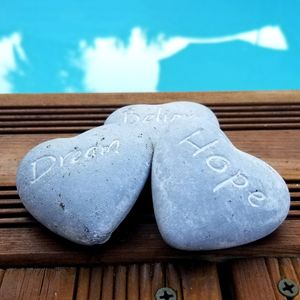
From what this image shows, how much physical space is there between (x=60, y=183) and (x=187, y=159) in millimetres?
213

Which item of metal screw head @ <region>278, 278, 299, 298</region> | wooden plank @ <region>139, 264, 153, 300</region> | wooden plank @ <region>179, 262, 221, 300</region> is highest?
metal screw head @ <region>278, 278, 299, 298</region>

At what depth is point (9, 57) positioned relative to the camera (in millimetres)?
3252

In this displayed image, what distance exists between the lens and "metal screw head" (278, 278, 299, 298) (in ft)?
2.50

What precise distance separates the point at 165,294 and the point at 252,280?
0.14 meters

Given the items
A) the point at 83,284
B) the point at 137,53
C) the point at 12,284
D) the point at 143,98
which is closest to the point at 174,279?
the point at 83,284

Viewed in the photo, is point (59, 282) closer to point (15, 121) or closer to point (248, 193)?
point (248, 193)

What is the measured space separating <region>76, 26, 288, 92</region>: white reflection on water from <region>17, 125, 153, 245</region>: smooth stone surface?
223cm

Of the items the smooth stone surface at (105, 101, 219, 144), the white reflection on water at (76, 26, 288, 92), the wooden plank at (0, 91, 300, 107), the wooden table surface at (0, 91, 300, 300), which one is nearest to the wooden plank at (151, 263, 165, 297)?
the wooden table surface at (0, 91, 300, 300)

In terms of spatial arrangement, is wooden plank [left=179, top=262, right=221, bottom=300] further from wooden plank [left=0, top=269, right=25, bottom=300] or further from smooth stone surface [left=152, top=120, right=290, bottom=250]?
wooden plank [left=0, top=269, right=25, bottom=300]

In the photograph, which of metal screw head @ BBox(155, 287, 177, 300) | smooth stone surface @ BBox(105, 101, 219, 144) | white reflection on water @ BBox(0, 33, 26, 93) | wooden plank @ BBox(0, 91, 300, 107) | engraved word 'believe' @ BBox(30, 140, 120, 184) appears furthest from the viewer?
white reflection on water @ BBox(0, 33, 26, 93)

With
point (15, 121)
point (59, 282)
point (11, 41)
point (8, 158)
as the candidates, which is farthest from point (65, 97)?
point (11, 41)

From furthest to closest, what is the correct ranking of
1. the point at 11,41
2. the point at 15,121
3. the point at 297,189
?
the point at 11,41 → the point at 15,121 → the point at 297,189

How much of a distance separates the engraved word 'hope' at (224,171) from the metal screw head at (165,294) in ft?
0.55

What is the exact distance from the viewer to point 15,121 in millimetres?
1325
